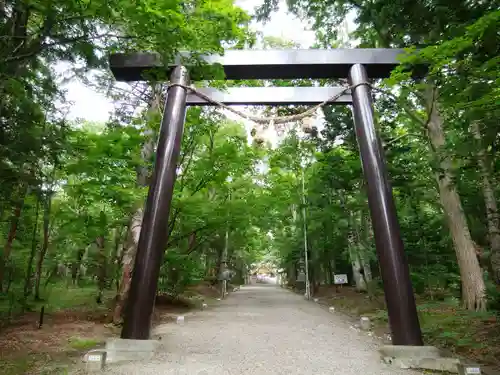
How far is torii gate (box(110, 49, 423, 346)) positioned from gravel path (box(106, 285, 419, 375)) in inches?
24.2

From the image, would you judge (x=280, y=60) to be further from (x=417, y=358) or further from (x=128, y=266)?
(x=128, y=266)

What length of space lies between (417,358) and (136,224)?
618 cm

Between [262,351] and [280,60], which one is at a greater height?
[280,60]

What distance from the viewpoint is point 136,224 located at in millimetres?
7109

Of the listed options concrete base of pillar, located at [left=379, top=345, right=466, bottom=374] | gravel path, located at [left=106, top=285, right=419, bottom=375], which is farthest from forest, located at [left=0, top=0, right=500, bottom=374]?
gravel path, located at [left=106, top=285, right=419, bottom=375]

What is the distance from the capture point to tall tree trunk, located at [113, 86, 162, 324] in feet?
22.2

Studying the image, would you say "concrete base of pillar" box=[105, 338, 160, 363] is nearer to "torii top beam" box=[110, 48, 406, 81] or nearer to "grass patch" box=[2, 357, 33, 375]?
"grass patch" box=[2, 357, 33, 375]

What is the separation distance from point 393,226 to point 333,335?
3096mm

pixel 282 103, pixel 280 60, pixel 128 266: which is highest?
pixel 280 60

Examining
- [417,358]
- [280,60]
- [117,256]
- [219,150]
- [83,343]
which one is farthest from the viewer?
[117,256]

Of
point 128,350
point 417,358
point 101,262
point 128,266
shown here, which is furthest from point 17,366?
point 417,358

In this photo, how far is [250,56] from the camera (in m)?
5.78

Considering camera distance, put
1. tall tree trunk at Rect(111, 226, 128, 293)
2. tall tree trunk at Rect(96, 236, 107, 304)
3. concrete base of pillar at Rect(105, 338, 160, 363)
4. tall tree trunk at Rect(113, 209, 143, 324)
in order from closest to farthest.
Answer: concrete base of pillar at Rect(105, 338, 160, 363), tall tree trunk at Rect(113, 209, 143, 324), tall tree trunk at Rect(111, 226, 128, 293), tall tree trunk at Rect(96, 236, 107, 304)

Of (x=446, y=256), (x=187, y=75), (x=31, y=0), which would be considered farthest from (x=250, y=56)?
(x=446, y=256)
